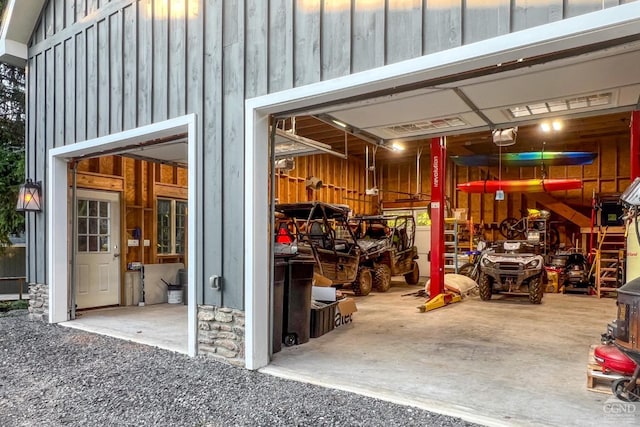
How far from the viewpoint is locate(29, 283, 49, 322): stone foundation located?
6227 mm

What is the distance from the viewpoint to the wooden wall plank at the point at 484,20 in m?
2.81

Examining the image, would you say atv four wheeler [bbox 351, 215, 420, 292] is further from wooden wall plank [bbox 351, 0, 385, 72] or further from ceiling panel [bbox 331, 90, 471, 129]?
wooden wall plank [bbox 351, 0, 385, 72]

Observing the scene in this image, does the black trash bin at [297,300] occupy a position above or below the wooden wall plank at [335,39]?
below

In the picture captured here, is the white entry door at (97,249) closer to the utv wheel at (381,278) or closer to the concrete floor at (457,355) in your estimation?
the concrete floor at (457,355)

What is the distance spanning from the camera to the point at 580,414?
9.59ft

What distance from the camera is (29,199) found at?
20.5 ft

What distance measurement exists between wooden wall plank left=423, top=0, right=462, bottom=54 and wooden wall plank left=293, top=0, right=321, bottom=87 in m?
0.97

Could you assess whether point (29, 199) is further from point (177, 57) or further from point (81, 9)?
point (177, 57)

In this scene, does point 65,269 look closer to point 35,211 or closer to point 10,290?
point 35,211

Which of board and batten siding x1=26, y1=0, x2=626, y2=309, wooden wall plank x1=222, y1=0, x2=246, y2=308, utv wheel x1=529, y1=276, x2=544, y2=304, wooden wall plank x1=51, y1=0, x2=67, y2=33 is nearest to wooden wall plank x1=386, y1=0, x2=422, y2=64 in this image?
board and batten siding x1=26, y1=0, x2=626, y2=309

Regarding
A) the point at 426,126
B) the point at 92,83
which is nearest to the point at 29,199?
the point at 92,83

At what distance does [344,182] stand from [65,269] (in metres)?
9.62

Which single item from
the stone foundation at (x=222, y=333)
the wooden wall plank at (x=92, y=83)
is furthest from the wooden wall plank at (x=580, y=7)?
the wooden wall plank at (x=92, y=83)

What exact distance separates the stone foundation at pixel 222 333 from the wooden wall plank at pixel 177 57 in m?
2.17
